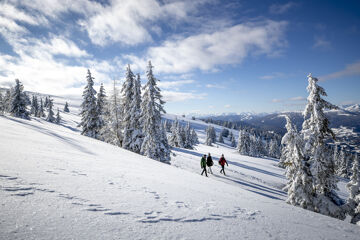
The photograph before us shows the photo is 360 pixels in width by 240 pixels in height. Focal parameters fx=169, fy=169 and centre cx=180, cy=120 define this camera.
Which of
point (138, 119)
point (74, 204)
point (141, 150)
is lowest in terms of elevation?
point (141, 150)

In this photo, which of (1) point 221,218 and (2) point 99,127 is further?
(2) point 99,127

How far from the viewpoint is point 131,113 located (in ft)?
81.5

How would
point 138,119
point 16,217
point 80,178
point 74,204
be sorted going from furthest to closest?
1. point 138,119
2. point 80,178
3. point 74,204
4. point 16,217

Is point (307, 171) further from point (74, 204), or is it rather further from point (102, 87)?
point (102, 87)

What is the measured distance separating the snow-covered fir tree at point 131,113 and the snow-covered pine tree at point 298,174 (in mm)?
18770

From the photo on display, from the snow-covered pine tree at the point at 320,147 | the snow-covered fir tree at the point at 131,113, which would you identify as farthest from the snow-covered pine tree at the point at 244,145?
the snow-covered fir tree at the point at 131,113

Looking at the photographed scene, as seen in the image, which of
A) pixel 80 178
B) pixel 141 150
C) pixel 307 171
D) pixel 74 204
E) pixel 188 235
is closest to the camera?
pixel 188 235

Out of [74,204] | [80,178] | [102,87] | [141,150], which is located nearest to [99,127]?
[102,87]

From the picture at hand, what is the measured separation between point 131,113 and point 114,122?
386 centimetres

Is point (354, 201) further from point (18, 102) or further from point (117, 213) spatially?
point (18, 102)

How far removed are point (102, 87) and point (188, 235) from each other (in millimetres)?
35479

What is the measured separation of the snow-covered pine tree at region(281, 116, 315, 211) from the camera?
1673cm

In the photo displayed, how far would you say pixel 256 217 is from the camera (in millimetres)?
4574

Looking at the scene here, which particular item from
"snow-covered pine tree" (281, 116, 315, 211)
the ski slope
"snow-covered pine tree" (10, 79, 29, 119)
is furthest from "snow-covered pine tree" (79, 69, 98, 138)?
"snow-covered pine tree" (281, 116, 315, 211)
